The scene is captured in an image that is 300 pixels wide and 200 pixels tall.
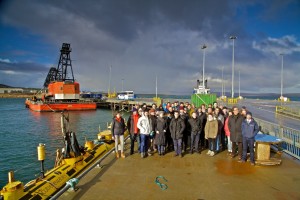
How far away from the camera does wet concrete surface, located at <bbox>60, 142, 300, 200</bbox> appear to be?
5355mm

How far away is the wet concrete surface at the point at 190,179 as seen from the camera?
17.6ft

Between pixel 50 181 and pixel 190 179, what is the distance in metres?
4.15

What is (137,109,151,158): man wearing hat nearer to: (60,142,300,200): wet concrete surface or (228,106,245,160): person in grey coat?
(60,142,300,200): wet concrete surface

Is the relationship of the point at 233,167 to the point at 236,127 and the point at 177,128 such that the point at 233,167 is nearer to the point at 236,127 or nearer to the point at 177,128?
the point at 236,127

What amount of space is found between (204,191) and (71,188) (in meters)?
3.30

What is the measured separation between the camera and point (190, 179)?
248 inches

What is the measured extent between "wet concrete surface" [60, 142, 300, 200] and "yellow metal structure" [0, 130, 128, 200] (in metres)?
1.04

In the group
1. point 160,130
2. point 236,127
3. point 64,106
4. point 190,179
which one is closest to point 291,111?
point 236,127

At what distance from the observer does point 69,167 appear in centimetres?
786

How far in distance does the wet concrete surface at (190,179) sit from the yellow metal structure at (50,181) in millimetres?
1041

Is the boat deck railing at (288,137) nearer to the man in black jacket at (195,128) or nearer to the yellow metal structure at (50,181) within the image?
the man in black jacket at (195,128)

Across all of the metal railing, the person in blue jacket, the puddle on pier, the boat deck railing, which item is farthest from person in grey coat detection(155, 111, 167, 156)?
the metal railing

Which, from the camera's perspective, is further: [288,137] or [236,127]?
[288,137]

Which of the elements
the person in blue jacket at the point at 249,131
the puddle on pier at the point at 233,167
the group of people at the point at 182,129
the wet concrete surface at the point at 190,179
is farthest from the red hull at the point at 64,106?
the person in blue jacket at the point at 249,131
